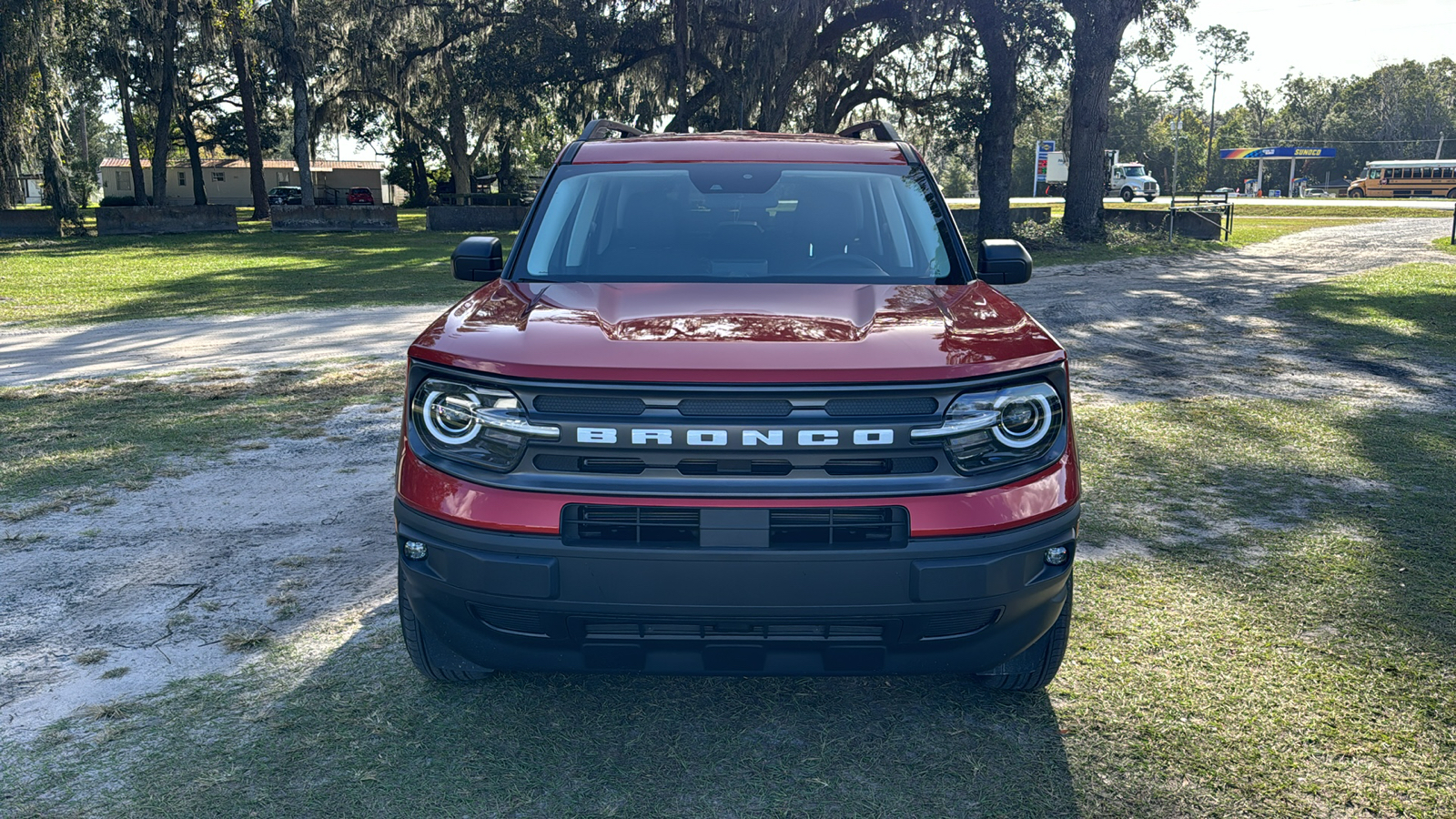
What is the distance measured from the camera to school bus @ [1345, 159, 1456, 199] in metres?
65.5

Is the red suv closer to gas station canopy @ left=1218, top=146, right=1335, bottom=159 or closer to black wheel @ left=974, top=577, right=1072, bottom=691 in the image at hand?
black wheel @ left=974, top=577, right=1072, bottom=691

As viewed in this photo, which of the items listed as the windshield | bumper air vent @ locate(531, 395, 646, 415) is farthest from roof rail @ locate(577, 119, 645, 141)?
bumper air vent @ locate(531, 395, 646, 415)

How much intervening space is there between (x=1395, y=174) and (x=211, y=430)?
7640 cm

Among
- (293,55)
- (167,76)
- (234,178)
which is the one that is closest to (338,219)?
(293,55)

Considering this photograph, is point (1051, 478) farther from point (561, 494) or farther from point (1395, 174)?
point (1395, 174)

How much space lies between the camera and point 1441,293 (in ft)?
48.2

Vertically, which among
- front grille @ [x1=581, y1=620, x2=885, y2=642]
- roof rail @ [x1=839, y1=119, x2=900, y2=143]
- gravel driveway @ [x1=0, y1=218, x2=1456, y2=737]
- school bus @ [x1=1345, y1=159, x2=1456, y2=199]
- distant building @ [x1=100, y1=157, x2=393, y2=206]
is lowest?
gravel driveway @ [x1=0, y1=218, x2=1456, y2=737]

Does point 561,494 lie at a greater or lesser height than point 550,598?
greater

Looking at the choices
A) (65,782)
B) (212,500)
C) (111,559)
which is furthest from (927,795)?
(212,500)

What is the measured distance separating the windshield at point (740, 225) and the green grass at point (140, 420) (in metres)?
3.10

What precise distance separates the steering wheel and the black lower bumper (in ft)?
4.50

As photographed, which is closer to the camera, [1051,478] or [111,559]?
[1051,478]

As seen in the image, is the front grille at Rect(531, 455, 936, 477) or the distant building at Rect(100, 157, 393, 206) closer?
the front grille at Rect(531, 455, 936, 477)

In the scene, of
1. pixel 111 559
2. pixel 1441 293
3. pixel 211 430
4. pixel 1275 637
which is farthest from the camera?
pixel 1441 293
